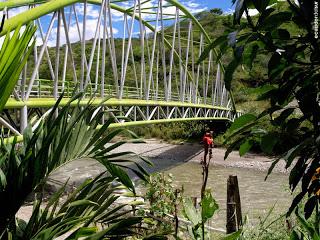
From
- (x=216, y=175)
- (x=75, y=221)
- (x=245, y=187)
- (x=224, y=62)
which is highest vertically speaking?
(x=224, y=62)

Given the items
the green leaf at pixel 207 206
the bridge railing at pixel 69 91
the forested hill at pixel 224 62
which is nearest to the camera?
the green leaf at pixel 207 206

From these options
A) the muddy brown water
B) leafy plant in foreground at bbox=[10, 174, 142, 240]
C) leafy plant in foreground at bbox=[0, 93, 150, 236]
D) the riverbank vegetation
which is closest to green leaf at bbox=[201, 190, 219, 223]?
the riverbank vegetation

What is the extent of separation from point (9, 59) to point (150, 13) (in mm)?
Answer: 25380

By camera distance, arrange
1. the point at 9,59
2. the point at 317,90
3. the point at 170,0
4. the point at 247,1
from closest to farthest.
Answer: the point at 247,1 < the point at 317,90 < the point at 9,59 < the point at 170,0

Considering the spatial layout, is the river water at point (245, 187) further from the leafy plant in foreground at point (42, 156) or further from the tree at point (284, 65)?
the tree at point (284, 65)

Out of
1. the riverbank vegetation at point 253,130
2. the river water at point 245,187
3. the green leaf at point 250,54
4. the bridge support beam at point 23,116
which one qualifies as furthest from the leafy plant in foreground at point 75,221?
the river water at point 245,187

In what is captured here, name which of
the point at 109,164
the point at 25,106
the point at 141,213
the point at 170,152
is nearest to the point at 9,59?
the point at 109,164

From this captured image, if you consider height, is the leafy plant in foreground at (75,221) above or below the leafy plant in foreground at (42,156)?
below

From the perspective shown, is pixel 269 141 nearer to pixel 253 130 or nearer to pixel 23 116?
pixel 253 130

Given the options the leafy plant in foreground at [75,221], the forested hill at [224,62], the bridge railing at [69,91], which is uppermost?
the forested hill at [224,62]

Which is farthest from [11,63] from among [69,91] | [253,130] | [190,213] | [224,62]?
[224,62]

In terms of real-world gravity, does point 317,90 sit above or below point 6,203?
above

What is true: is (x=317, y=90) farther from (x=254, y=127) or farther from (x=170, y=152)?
(x=170, y=152)

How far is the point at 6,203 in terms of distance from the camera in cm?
202
